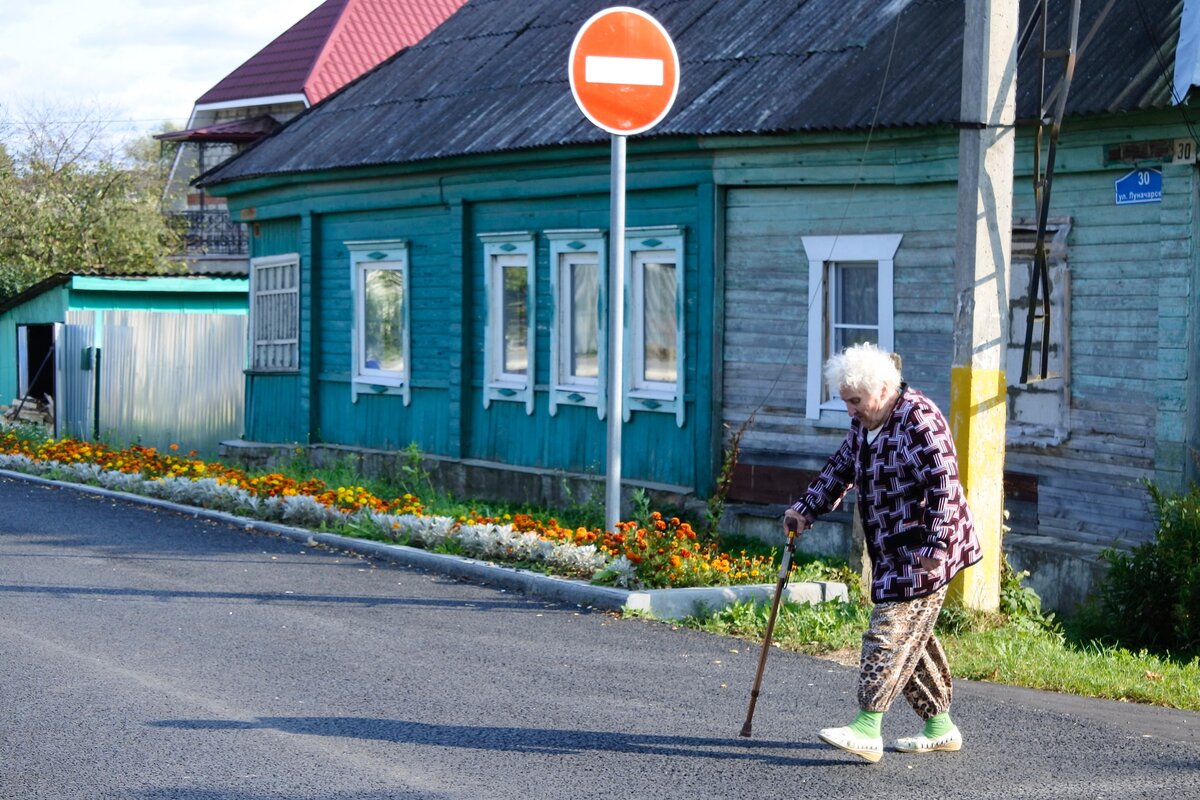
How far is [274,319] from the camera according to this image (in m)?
20.7

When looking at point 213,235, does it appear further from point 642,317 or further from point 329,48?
point 642,317

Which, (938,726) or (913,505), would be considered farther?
(938,726)

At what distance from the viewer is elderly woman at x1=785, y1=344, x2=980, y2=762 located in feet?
20.0

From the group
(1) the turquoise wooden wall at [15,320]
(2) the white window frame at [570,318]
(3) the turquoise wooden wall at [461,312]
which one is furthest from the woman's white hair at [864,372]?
(1) the turquoise wooden wall at [15,320]

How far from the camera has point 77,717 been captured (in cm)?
672

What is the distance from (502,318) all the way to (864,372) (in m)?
10.6

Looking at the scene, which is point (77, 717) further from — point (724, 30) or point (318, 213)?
point (318, 213)

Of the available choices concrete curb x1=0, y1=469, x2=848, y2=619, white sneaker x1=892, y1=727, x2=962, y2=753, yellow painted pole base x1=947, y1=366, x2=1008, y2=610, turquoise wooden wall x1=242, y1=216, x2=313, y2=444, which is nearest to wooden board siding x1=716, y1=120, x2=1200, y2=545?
yellow painted pole base x1=947, y1=366, x2=1008, y2=610

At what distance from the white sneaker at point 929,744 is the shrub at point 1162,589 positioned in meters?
3.43

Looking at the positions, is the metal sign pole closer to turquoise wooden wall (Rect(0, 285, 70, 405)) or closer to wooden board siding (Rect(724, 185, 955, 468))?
wooden board siding (Rect(724, 185, 955, 468))

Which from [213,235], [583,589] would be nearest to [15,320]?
[213,235]

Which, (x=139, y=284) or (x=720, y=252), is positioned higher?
(x=139, y=284)

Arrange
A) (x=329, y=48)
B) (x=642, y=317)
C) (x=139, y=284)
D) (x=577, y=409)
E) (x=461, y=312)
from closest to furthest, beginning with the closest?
1. (x=642, y=317)
2. (x=577, y=409)
3. (x=461, y=312)
4. (x=139, y=284)
5. (x=329, y=48)

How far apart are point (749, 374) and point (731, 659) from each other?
5672 mm
